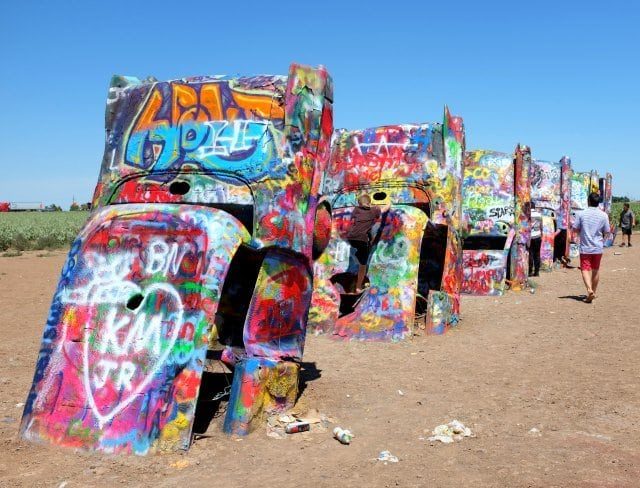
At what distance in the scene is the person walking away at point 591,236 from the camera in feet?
36.1

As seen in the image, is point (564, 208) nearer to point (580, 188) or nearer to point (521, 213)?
point (580, 188)

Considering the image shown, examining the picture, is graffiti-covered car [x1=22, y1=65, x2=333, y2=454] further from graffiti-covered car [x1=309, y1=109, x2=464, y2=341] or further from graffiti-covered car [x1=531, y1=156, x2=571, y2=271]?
graffiti-covered car [x1=531, y1=156, x2=571, y2=271]

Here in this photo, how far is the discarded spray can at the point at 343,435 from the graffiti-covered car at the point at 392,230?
12.1 ft

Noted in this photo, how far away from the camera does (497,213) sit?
1384 cm

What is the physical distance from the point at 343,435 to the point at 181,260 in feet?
5.82

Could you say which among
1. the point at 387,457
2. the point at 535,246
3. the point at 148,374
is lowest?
the point at 387,457

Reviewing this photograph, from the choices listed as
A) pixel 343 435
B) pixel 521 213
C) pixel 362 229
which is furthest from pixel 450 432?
pixel 521 213

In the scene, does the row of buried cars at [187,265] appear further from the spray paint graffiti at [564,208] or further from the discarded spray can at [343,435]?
the spray paint graffiti at [564,208]

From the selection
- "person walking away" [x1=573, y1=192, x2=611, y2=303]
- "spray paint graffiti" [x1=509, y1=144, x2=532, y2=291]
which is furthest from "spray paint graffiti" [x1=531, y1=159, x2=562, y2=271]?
"person walking away" [x1=573, y1=192, x2=611, y2=303]

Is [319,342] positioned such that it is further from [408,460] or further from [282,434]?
[408,460]

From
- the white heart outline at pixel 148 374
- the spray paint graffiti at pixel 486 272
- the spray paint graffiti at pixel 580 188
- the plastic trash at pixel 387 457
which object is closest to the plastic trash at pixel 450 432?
the plastic trash at pixel 387 457

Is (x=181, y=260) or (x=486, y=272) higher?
(x=181, y=260)

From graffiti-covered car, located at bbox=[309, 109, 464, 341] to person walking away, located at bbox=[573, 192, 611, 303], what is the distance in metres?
2.56

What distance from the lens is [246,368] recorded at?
5129 millimetres
